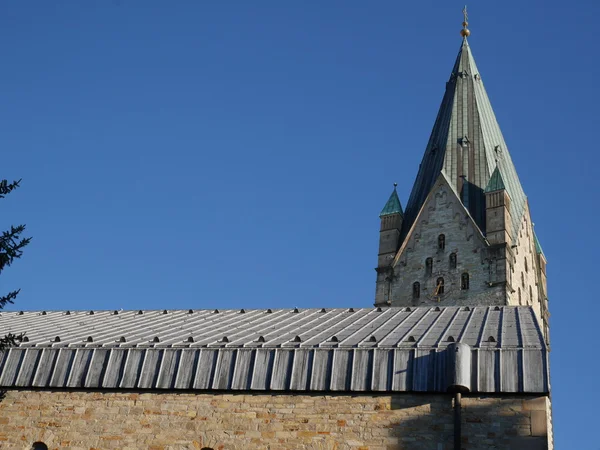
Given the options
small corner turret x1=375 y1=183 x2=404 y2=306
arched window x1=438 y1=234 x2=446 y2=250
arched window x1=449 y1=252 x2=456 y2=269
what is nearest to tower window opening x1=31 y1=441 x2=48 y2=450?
small corner turret x1=375 y1=183 x2=404 y2=306

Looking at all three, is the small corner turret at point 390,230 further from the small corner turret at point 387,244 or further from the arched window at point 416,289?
the arched window at point 416,289

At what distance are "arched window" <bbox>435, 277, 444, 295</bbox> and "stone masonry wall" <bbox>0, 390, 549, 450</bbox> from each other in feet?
110

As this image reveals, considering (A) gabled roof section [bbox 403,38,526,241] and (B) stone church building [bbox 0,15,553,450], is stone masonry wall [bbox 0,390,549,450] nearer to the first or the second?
(B) stone church building [bbox 0,15,553,450]

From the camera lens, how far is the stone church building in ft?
57.8

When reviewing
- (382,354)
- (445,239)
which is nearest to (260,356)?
(382,354)

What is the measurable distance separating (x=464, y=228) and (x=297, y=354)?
3512cm

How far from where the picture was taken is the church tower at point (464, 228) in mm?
50812

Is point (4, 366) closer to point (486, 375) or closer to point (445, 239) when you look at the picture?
point (486, 375)

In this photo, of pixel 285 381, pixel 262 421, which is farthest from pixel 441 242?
pixel 262 421

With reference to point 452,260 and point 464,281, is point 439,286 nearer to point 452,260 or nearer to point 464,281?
point 464,281

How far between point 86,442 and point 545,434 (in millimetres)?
9834

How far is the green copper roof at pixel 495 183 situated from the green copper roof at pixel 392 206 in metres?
5.99

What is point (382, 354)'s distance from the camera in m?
18.8

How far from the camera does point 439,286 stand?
51.6 meters
